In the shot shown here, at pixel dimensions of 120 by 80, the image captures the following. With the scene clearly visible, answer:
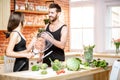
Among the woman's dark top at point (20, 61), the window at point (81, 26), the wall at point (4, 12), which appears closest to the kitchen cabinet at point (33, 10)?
the wall at point (4, 12)

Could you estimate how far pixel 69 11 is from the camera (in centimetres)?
775

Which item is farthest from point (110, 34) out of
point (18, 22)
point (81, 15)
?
point (18, 22)

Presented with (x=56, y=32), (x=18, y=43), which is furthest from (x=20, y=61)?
(x=56, y=32)

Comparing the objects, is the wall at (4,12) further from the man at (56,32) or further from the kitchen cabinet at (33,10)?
the man at (56,32)

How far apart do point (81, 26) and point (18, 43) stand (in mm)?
3924

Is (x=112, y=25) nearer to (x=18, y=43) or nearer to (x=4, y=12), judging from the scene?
(x=4, y=12)

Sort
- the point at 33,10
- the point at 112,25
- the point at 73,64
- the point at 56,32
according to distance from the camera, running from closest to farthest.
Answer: the point at 73,64, the point at 56,32, the point at 33,10, the point at 112,25

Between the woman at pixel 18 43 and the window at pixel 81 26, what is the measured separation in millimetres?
3678

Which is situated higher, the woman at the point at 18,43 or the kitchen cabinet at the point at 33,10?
the kitchen cabinet at the point at 33,10

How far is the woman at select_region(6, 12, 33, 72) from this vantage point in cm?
381

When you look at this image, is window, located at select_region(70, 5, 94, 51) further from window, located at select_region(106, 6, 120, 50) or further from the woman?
the woman

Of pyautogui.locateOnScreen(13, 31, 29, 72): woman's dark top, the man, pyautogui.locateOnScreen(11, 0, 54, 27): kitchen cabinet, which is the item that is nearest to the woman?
pyautogui.locateOnScreen(13, 31, 29, 72): woman's dark top

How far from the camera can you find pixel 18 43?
3.89 m

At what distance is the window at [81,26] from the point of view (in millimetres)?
7441
